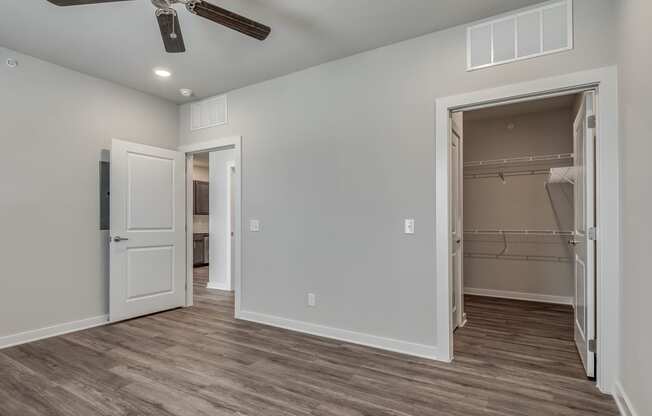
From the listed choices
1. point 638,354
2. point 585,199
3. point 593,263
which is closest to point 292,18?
point 585,199

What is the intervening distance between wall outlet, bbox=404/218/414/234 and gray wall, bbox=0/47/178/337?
330cm

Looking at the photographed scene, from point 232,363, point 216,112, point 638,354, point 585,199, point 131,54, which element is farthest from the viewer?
point 216,112

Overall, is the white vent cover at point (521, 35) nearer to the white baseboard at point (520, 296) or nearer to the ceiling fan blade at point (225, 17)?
the ceiling fan blade at point (225, 17)

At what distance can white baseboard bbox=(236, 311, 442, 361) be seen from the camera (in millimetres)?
3035

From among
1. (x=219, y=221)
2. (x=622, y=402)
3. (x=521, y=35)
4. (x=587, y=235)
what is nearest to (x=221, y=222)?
(x=219, y=221)

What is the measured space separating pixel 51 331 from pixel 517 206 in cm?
590

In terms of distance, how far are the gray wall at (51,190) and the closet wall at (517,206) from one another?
15.6 feet

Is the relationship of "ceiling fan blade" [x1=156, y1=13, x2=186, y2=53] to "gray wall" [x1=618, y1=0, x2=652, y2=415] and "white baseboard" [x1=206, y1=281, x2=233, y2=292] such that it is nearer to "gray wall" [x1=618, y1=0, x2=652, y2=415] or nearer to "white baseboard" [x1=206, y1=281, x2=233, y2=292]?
"gray wall" [x1=618, y1=0, x2=652, y2=415]

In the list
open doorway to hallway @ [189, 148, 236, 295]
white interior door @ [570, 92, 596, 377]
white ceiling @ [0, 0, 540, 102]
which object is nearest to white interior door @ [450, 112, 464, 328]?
white interior door @ [570, 92, 596, 377]

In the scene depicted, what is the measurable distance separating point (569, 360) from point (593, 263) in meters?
0.96

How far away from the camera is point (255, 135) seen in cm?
414

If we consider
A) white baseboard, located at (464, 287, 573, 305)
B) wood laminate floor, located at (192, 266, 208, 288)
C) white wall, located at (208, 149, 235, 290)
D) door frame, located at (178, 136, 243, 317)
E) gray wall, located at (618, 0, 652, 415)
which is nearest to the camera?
gray wall, located at (618, 0, 652, 415)

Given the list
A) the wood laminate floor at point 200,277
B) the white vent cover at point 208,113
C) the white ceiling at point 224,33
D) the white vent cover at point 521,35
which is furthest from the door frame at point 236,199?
the white vent cover at point 521,35

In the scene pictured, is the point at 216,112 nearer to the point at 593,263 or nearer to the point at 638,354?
the point at 593,263
